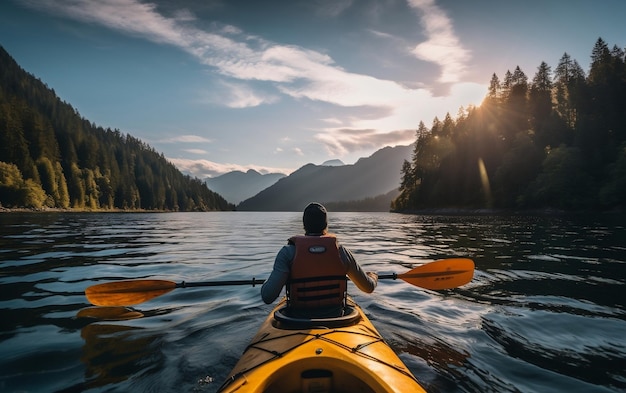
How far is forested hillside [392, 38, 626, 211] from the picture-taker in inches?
2103

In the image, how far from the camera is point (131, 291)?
314 inches

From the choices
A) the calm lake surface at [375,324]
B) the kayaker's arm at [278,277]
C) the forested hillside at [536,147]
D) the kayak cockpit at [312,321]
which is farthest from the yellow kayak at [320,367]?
the forested hillside at [536,147]

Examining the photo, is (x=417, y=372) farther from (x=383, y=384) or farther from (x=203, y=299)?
(x=203, y=299)

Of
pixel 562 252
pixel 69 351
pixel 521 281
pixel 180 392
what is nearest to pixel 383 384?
pixel 180 392

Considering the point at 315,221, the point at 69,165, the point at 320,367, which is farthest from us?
the point at 69,165

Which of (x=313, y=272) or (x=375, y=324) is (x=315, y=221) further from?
(x=375, y=324)

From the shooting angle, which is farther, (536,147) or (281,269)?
(536,147)

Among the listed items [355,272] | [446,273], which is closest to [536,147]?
[446,273]

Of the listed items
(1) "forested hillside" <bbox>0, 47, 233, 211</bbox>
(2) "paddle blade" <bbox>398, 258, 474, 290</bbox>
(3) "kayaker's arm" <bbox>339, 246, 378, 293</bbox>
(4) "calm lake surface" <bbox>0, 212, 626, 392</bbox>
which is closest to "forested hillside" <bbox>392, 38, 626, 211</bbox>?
(4) "calm lake surface" <bbox>0, 212, 626, 392</bbox>

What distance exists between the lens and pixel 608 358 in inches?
228

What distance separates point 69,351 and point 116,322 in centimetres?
170

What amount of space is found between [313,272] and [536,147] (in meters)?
73.2

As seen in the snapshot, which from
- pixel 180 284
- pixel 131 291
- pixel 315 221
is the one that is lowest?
pixel 131 291

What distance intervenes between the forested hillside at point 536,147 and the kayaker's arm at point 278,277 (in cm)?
5702
